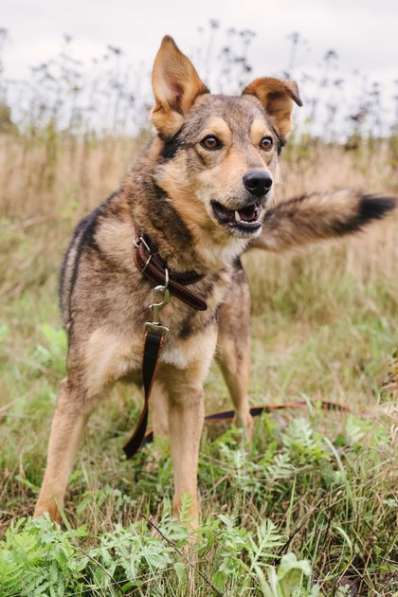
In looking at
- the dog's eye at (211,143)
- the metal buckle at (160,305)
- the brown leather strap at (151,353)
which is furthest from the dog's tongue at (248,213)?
the brown leather strap at (151,353)

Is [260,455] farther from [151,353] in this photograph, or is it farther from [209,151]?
[209,151]

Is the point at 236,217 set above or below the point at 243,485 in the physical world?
above

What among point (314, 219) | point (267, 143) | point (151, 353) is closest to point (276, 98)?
point (267, 143)

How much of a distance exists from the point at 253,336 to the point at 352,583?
3.25 meters

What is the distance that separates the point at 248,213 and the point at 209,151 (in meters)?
0.32

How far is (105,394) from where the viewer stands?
276cm

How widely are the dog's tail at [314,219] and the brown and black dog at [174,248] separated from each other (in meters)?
0.71

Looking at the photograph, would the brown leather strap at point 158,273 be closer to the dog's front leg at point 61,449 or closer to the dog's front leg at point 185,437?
the dog's front leg at point 185,437

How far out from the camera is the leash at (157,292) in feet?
8.53

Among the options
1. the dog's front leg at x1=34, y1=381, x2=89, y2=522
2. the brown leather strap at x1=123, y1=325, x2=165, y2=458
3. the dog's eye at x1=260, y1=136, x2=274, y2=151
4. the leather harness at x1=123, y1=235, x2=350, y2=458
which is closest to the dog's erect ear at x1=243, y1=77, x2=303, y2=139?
the dog's eye at x1=260, y1=136, x2=274, y2=151

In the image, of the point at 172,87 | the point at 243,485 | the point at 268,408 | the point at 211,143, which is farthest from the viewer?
the point at 268,408

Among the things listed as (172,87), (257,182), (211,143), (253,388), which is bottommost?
(253,388)

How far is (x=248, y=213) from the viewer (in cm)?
280

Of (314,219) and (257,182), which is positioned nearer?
(257,182)
